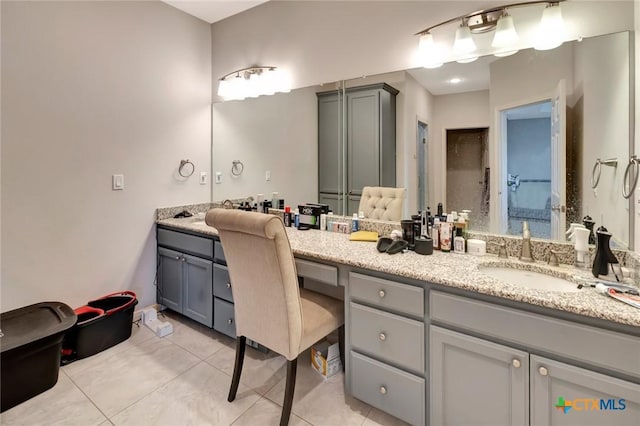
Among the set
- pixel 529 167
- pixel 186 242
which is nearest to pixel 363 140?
pixel 529 167

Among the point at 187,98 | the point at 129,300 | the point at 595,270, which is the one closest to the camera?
the point at 595,270

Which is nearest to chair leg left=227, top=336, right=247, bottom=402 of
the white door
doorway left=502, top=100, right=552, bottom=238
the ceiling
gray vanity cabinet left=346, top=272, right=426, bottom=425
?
gray vanity cabinet left=346, top=272, right=426, bottom=425

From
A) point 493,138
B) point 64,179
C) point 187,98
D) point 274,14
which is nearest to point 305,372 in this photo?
point 493,138

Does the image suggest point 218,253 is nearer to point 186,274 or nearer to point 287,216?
point 186,274

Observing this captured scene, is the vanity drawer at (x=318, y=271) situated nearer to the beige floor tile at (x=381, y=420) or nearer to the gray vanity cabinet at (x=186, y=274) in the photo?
the beige floor tile at (x=381, y=420)

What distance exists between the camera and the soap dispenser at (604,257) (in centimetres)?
129

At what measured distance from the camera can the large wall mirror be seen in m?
1.43

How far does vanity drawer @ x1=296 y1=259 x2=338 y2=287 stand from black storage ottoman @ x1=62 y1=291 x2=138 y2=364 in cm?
139

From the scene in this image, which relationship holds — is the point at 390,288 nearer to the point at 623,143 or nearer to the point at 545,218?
the point at 545,218

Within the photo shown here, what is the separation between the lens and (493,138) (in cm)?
173

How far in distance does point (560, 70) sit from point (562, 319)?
1.19 meters

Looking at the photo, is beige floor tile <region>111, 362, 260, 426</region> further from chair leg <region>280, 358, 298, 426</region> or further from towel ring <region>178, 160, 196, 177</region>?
towel ring <region>178, 160, 196, 177</region>

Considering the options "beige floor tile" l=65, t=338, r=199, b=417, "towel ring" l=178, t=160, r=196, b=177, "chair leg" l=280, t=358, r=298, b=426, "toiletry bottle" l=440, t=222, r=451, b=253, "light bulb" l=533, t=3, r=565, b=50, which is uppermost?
"light bulb" l=533, t=3, r=565, b=50

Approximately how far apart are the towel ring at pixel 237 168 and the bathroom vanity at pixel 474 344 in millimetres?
1448
